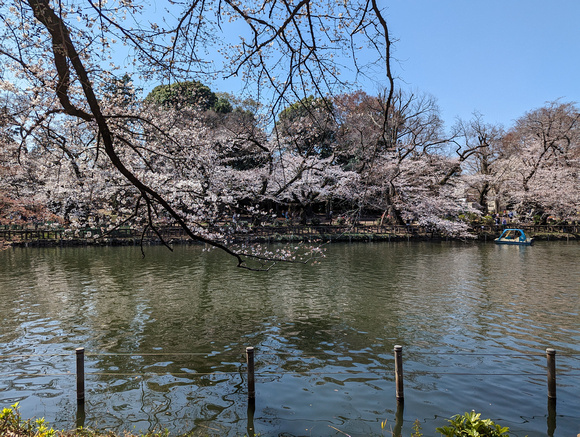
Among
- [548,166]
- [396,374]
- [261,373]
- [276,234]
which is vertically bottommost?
[261,373]

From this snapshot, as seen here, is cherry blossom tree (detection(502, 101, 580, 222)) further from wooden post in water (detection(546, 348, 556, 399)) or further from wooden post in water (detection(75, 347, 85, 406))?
wooden post in water (detection(75, 347, 85, 406))

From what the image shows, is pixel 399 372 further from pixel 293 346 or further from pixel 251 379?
pixel 293 346

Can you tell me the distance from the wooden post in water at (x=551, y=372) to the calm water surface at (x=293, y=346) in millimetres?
254

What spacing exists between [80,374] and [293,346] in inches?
167

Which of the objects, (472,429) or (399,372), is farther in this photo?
(399,372)

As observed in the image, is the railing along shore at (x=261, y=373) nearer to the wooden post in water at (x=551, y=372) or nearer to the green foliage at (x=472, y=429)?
the wooden post in water at (x=551, y=372)

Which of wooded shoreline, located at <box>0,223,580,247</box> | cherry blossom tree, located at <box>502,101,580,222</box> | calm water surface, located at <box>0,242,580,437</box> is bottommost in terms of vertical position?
calm water surface, located at <box>0,242,580,437</box>

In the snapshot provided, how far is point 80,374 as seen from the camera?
5.79m

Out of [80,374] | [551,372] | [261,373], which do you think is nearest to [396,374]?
[551,372]

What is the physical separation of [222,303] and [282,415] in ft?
22.7

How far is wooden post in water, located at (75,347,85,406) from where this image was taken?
222 inches

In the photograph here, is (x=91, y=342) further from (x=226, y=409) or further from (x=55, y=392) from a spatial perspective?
(x=226, y=409)

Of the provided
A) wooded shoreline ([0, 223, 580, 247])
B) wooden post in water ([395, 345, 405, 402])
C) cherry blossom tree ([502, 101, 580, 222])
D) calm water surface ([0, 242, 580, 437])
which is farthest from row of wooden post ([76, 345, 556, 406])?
cherry blossom tree ([502, 101, 580, 222])

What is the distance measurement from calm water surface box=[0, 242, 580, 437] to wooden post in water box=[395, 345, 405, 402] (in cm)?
20
